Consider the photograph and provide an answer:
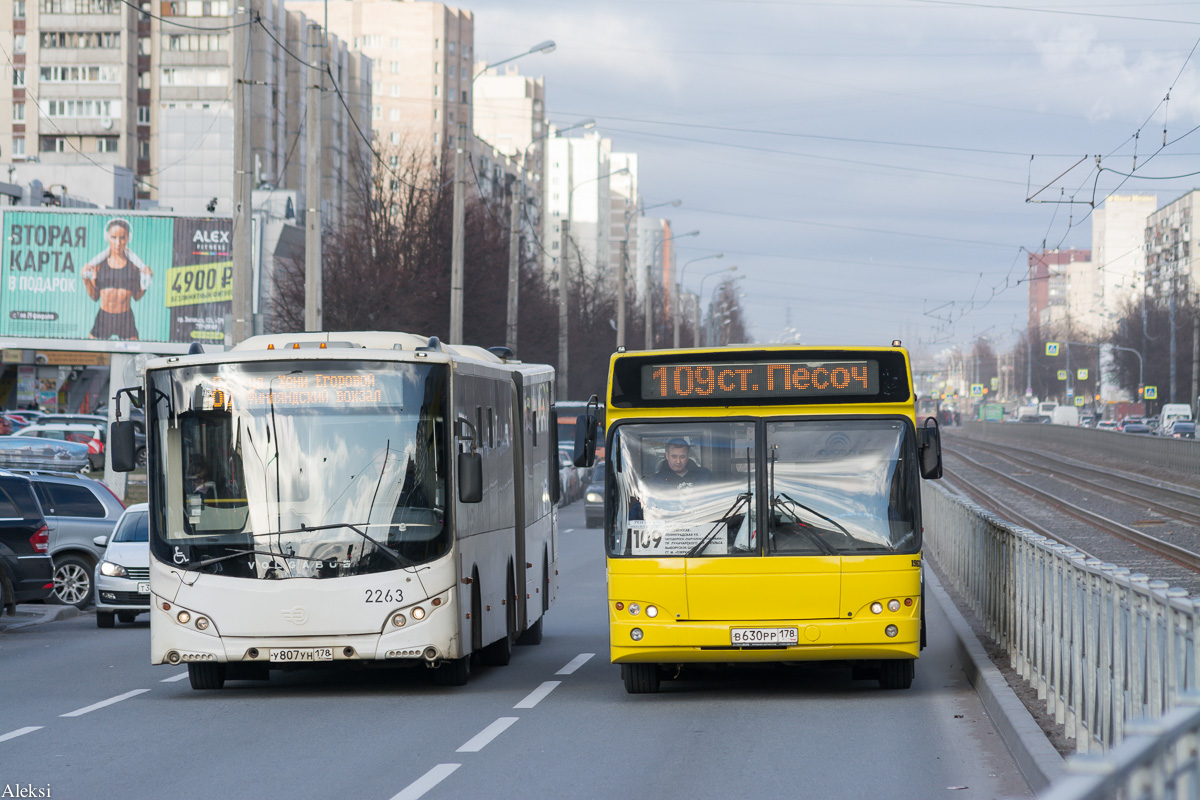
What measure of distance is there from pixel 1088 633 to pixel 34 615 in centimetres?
A: 1587

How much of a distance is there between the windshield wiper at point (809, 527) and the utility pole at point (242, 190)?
13895mm

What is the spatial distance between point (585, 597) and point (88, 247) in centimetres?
2874

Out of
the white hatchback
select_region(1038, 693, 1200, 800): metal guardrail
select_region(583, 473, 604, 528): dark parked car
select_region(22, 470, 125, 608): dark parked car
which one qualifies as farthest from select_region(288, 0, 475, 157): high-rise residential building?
select_region(1038, 693, 1200, 800): metal guardrail

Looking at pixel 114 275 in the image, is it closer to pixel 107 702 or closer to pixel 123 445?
pixel 107 702

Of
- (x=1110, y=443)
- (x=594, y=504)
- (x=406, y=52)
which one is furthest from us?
(x=406, y=52)

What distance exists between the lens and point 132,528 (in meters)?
19.9

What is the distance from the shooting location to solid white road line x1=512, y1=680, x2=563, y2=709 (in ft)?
38.0

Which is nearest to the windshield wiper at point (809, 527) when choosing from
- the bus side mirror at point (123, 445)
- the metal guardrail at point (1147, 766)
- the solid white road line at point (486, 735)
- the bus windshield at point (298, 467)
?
the solid white road line at point (486, 735)

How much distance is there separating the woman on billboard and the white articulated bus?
34.9 metres

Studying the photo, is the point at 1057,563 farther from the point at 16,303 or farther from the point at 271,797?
the point at 16,303

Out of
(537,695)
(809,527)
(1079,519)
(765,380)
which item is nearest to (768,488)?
(809,527)

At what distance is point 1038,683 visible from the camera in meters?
10.6

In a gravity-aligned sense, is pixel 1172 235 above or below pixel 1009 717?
above

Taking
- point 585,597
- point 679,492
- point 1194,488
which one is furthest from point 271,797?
point 1194,488
